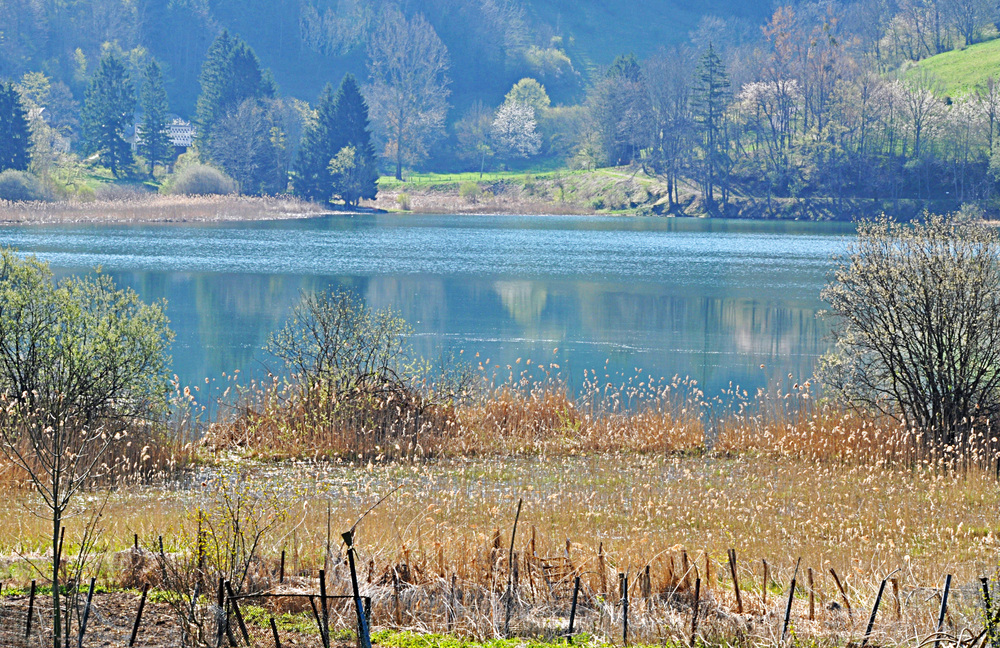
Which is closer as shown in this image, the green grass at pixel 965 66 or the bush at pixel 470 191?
the green grass at pixel 965 66

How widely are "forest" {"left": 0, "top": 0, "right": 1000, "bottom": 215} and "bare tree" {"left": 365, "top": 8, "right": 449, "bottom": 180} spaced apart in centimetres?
39

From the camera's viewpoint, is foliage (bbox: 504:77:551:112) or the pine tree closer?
the pine tree

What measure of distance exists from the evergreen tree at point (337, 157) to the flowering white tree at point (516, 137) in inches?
1523

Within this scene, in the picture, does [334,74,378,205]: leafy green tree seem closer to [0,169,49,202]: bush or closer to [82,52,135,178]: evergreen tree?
[82,52,135,178]: evergreen tree

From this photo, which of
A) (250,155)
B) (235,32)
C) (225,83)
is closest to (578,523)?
(250,155)

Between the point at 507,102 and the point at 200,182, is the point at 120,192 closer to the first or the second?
the point at 200,182

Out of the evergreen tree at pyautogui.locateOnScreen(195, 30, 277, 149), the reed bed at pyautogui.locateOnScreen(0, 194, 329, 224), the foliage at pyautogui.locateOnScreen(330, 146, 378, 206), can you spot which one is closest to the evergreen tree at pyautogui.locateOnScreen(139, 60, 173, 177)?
the evergreen tree at pyautogui.locateOnScreen(195, 30, 277, 149)

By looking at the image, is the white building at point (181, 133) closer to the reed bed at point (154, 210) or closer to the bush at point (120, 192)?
the bush at point (120, 192)

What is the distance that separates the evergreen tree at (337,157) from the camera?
356ft

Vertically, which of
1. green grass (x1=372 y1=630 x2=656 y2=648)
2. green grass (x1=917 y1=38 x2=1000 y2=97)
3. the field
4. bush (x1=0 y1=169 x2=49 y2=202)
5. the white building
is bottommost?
the field

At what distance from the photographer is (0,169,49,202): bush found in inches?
3282

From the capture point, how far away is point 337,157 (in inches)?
4252

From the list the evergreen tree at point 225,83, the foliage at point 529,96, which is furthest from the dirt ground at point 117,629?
the foliage at point 529,96

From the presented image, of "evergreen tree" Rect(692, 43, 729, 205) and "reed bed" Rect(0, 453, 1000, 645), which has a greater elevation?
"evergreen tree" Rect(692, 43, 729, 205)
